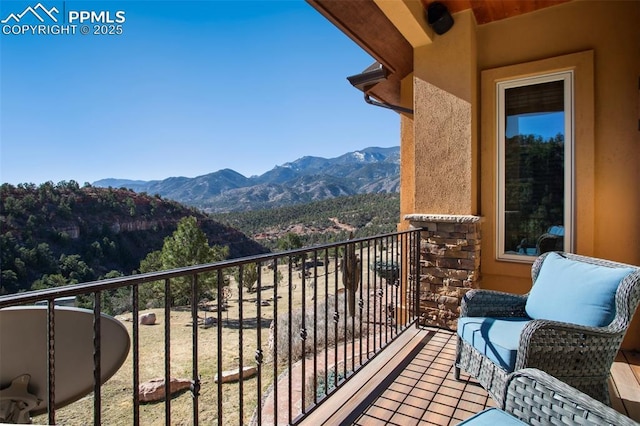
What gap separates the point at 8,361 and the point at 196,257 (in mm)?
18292

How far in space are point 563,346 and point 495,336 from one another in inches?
14.2

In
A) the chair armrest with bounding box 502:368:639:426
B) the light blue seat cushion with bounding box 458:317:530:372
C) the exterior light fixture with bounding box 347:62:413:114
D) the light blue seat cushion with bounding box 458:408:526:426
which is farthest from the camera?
the exterior light fixture with bounding box 347:62:413:114

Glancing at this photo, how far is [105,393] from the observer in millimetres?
7926

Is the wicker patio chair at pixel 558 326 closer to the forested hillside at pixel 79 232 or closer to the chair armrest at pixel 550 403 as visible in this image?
the chair armrest at pixel 550 403

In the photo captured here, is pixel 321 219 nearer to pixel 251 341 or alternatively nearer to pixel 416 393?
pixel 251 341

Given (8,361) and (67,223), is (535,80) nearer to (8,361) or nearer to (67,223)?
(8,361)

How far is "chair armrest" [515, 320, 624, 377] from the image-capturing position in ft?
5.94

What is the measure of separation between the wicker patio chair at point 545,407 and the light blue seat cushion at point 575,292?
3.57 feet

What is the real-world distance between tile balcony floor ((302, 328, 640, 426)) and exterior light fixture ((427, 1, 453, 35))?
128 inches

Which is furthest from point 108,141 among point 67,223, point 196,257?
point 196,257

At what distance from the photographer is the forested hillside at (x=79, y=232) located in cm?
2231

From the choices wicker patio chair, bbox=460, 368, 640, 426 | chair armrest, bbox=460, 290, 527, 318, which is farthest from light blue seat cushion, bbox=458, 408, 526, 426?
chair armrest, bbox=460, 290, 527, 318

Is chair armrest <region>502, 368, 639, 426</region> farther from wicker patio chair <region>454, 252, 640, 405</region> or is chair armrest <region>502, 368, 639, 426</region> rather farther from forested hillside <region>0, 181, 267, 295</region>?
forested hillside <region>0, 181, 267, 295</region>

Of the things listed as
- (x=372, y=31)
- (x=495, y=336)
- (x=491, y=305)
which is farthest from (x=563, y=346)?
(x=372, y=31)
